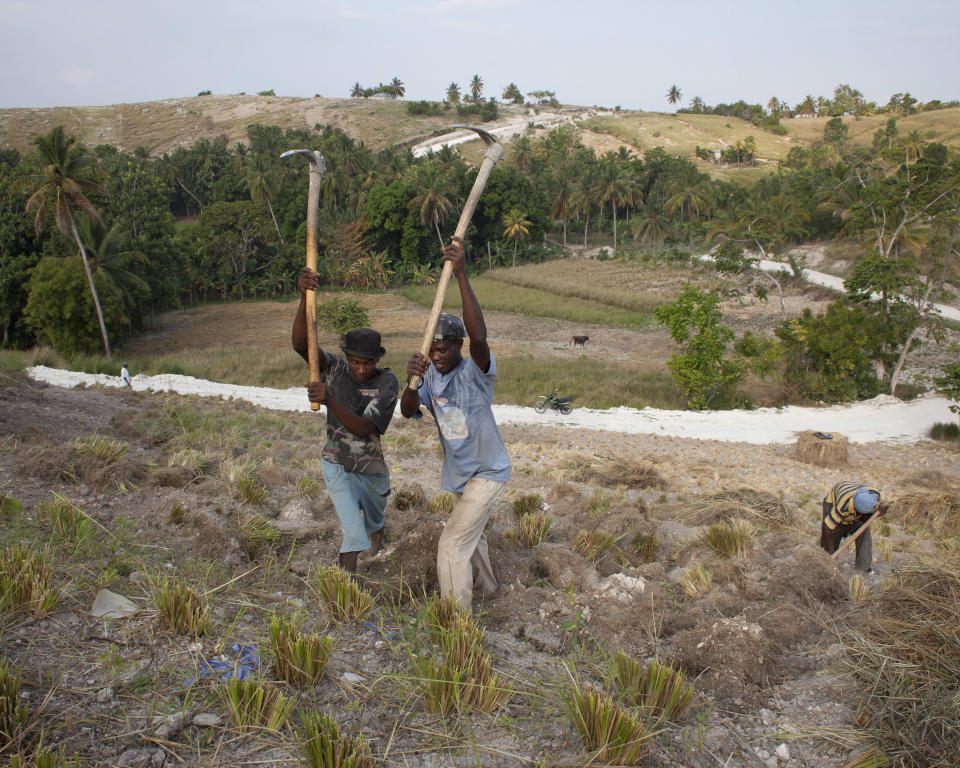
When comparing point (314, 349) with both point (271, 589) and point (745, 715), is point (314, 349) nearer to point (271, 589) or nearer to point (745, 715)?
point (271, 589)

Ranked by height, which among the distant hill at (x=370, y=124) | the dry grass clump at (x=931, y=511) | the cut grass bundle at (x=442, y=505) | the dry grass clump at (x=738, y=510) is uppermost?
the distant hill at (x=370, y=124)

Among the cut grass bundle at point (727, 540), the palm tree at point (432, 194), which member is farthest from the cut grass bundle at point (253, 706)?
the palm tree at point (432, 194)

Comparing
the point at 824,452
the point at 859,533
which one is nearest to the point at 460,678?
the point at 859,533

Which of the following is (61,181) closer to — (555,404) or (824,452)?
(555,404)

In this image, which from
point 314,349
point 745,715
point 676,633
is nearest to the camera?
point 745,715

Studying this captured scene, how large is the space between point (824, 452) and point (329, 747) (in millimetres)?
12798

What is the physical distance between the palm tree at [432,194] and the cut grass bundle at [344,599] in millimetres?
47649

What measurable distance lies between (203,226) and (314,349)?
46.5 metres

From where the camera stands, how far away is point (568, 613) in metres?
4.00

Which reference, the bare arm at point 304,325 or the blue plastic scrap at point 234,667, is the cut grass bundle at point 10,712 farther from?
the bare arm at point 304,325

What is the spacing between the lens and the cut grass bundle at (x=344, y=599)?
3.62 meters

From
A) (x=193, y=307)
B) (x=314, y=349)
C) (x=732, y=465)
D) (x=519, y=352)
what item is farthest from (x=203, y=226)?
(x=314, y=349)

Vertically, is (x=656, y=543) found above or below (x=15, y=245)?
below

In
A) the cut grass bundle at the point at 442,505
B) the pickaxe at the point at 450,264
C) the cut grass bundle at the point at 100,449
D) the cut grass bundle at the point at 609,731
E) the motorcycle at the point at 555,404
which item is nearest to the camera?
the cut grass bundle at the point at 609,731
